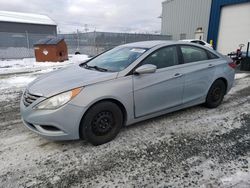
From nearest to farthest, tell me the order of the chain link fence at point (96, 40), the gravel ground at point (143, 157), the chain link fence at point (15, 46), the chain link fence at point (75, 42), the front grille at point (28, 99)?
the gravel ground at point (143, 157), the front grille at point (28, 99), the chain link fence at point (15, 46), the chain link fence at point (75, 42), the chain link fence at point (96, 40)

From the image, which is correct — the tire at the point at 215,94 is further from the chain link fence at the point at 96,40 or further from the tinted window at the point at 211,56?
the chain link fence at the point at 96,40

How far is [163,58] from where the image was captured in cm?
345

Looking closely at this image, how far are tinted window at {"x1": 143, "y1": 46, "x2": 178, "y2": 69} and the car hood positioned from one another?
744 mm

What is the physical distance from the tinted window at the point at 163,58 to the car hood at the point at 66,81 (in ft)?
2.44

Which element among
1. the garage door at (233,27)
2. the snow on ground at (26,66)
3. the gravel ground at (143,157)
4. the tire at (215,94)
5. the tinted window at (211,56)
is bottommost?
the gravel ground at (143,157)

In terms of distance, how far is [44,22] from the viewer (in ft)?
78.4

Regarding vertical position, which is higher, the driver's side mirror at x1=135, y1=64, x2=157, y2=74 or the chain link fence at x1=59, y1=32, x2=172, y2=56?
the chain link fence at x1=59, y1=32, x2=172, y2=56

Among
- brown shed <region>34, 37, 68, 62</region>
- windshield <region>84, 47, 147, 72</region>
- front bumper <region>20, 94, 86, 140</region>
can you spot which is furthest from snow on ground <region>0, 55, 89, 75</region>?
front bumper <region>20, 94, 86, 140</region>

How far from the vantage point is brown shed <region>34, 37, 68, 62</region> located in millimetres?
11958

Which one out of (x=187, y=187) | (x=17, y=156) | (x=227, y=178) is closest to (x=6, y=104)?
(x=17, y=156)

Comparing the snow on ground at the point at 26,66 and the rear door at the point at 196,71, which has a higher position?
the rear door at the point at 196,71

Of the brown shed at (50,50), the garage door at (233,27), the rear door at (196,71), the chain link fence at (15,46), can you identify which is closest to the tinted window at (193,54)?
the rear door at (196,71)

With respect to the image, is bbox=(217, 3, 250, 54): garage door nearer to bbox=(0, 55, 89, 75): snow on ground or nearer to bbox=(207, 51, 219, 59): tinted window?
bbox=(0, 55, 89, 75): snow on ground

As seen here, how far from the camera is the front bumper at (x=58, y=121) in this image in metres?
2.55
